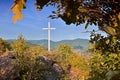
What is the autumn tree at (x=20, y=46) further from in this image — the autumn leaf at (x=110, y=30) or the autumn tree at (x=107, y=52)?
the autumn leaf at (x=110, y=30)

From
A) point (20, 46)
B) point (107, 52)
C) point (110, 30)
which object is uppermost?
point (110, 30)

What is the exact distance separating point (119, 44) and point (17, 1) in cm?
367

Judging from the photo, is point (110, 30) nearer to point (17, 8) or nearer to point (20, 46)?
point (17, 8)

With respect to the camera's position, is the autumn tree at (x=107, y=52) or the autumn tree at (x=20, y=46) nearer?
the autumn tree at (x=107, y=52)

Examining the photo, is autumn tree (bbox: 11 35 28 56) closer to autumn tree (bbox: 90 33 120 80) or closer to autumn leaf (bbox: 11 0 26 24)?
autumn tree (bbox: 90 33 120 80)

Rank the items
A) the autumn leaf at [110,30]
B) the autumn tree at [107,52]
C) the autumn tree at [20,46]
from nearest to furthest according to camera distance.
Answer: the autumn leaf at [110,30] < the autumn tree at [107,52] < the autumn tree at [20,46]

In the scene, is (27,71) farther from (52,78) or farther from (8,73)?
(52,78)

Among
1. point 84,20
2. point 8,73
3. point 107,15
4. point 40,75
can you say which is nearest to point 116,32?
point 107,15

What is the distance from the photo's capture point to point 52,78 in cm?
2748

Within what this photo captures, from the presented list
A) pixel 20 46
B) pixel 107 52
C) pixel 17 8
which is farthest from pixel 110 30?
pixel 20 46

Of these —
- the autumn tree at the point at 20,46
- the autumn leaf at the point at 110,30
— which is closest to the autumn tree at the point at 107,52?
the autumn leaf at the point at 110,30

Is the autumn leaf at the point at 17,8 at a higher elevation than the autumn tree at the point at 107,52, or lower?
higher

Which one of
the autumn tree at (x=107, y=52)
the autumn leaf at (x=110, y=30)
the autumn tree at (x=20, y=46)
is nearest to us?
the autumn leaf at (x=110, y=30)

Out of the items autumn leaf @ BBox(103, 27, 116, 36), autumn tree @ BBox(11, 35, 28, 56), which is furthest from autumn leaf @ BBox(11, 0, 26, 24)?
autumn tree @ BBox(11, 35, 28, 56)
